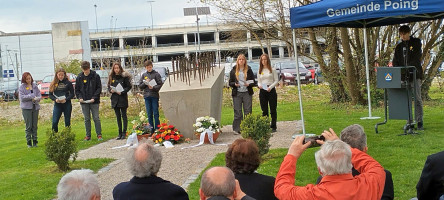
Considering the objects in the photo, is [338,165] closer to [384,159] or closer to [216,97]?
[384,159]

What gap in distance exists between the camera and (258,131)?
8.02m

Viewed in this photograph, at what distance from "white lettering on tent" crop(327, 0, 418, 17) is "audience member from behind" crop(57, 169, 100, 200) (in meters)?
6.18

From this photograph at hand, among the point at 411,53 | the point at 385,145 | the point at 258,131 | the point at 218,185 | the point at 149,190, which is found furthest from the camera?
the point at 411,53

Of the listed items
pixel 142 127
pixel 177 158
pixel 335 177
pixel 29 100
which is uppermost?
pixel 29 100

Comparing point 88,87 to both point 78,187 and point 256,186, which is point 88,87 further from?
point 78,187

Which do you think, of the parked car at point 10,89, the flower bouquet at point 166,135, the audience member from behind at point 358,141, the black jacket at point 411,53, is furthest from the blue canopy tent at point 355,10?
the parked car at point 10,89

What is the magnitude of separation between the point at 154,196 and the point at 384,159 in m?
4.50

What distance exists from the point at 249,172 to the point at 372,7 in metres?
5.31

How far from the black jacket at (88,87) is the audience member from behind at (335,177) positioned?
896 cm

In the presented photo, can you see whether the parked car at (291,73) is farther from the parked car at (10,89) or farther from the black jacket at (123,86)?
the black jacket at (123,86)

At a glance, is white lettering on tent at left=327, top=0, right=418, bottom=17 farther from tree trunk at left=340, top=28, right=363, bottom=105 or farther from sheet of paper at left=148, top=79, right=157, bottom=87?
tree trunk at left=340, top=28, right=363, bottom=105

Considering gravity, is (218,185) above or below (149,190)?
above

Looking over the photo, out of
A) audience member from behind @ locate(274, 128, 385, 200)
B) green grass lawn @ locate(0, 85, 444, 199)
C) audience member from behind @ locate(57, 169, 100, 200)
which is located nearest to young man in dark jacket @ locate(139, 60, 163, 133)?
green grass lawn @ locate(0, 85, 444, 199)

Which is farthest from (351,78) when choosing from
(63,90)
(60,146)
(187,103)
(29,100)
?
(60,146)
